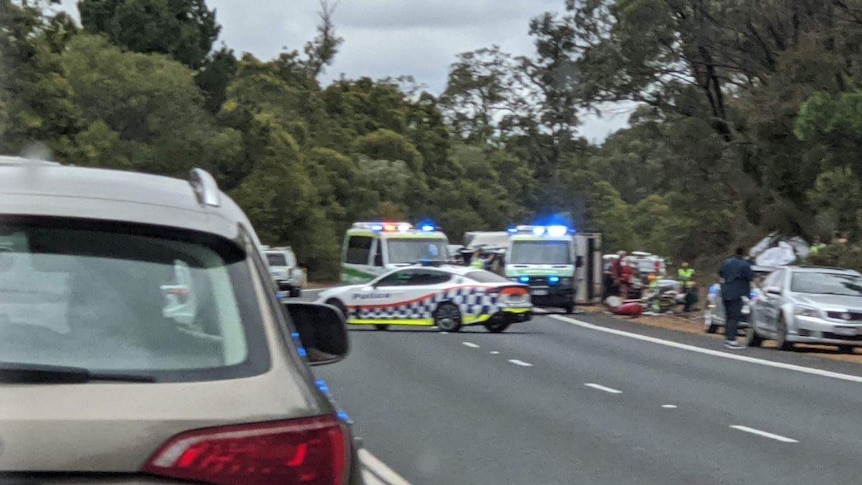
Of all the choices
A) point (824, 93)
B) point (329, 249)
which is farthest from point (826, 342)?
point (329, 249)

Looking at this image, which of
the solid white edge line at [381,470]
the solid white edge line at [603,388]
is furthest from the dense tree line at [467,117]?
the solid white edge line at [381,470]

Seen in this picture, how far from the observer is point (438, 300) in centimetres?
3014

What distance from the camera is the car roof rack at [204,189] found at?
3967 millimetres

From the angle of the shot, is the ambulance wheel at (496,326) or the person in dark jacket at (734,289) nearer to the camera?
the person in dark jacket at (734,289)

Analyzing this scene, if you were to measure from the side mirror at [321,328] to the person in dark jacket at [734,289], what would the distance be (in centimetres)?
2079

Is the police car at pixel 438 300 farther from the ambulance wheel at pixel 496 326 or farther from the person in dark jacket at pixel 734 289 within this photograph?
the person in dark jacket at pixel 734 289

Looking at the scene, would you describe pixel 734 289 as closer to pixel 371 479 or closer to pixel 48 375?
pixel 371 479

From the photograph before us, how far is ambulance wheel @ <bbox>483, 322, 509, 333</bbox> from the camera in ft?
99.2

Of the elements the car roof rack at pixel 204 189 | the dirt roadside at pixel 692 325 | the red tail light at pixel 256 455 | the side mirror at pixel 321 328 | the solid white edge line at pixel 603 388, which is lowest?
the dirt roadside at pixel 692 325

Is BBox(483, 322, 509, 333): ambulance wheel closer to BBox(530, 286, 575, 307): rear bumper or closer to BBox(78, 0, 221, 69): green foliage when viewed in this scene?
BBox(530, 286, 575, 307): rear bumper

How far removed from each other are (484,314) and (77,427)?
26891mm

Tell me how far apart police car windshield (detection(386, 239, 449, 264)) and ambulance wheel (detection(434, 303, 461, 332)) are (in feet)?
28.9

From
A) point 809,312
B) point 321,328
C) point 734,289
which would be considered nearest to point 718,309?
point 734,289

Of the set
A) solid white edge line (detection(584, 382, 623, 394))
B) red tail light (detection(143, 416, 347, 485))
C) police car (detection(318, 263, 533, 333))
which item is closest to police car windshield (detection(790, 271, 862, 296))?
police car (detection(318, 263, 533, 333))
